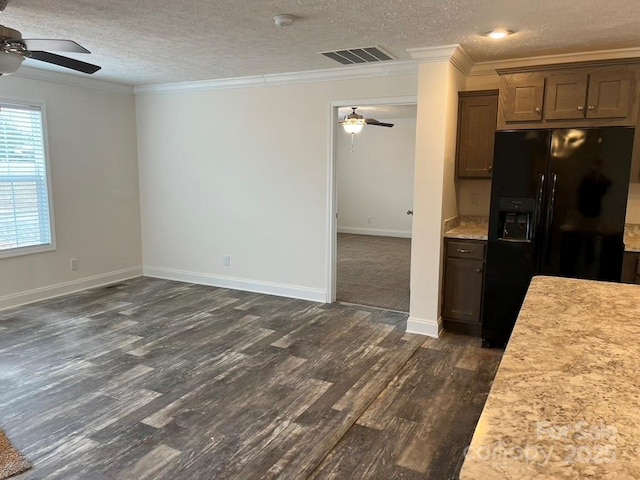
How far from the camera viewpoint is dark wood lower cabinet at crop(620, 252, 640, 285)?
3428 mm

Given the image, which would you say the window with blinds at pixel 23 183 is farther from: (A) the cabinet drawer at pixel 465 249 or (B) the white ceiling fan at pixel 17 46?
(A) the cabinet drawer at pixel 465 249

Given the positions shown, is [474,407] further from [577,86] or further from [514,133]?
[577,86]

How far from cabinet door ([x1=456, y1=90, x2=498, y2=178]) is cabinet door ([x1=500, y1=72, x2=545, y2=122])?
258 mm

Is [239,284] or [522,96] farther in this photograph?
[239,284]

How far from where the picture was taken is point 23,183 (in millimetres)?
4871

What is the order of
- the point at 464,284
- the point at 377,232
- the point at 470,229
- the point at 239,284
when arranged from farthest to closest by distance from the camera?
A: the point at 377,232
the point at 239,284
the point at 470,229
the point at 464,284

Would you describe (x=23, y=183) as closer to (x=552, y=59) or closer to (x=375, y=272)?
(x=375, y=272)

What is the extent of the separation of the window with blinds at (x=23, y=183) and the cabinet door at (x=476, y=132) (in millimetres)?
4417

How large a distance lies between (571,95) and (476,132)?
0.82 m

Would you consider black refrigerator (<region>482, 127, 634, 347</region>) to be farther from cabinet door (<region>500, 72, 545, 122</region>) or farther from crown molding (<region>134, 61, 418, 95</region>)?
crown molding (<region>134, 61, 418, 95</region>)

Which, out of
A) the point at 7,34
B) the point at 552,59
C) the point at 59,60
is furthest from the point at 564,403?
the point at 552,59

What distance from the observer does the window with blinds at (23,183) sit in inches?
185

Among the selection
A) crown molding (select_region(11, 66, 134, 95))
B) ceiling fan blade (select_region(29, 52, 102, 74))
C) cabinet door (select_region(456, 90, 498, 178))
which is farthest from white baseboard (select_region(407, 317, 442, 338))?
crown molding (select_region(11, 66, 134, 95))

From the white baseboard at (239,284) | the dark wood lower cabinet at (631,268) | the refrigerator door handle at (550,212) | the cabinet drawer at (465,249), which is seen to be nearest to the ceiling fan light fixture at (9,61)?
the white baseboard at (239,284)
